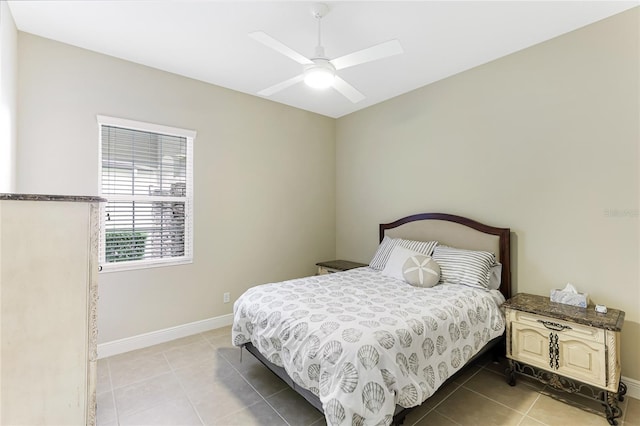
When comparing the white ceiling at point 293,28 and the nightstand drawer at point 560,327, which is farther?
the white ceiling at point 293,28

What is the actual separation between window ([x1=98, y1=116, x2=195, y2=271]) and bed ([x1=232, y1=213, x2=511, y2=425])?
1.36m

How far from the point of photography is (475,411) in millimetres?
2141

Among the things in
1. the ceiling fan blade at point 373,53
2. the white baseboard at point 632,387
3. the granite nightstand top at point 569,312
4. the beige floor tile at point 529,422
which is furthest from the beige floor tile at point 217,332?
the white baseboard at point 632,387

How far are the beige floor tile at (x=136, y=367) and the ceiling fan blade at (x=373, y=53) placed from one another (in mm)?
2969

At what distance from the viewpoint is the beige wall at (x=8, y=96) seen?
211 centimetres

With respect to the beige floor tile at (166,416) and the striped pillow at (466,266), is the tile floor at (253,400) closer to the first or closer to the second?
the beige floor tile at (166,416)

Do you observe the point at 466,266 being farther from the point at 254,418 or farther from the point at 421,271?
the point at 254,418

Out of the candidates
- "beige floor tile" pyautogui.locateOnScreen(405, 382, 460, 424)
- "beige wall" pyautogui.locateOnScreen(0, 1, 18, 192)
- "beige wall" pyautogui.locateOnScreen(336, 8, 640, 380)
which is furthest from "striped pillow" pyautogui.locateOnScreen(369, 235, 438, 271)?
"beige wall" pyautogui.locateOnScreen(0, 1, 18, 192)

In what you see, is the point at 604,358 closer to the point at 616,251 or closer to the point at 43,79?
the point at 616,251

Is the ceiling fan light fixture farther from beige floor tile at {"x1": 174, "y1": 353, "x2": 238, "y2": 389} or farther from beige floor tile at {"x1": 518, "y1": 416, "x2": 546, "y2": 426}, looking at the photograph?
beige floor tile at {"x1": 518, "y1": 416, "x2": 546, "y2": 426}

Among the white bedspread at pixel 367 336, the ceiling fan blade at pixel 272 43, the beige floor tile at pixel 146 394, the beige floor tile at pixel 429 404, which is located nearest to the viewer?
the white bedspread at pixel 367 336

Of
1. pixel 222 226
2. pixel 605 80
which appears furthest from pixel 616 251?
pixel 222 226

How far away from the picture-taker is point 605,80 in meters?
2.44

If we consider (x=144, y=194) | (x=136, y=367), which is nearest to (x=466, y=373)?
(x=136, y=367)
